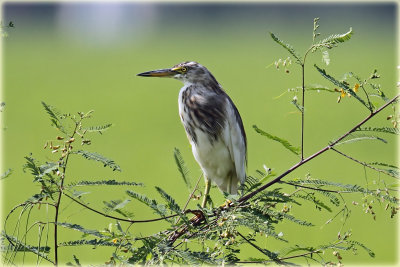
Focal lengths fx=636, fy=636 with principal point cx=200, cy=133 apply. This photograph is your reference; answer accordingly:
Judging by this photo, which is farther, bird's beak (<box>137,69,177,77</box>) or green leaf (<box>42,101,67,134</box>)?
bird's beak (<box>137,69,177,77</box>)

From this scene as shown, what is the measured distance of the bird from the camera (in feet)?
8.60

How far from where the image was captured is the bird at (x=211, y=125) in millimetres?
2621

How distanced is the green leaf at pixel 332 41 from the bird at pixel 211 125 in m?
1.13

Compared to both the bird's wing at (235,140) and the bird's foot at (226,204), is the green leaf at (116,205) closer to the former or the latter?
the bird's foot at (226,204)

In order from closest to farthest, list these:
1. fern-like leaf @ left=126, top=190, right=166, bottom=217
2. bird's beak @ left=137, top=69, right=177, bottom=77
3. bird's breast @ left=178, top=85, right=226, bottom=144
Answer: fern-like leaf @ left=126, top=190, right=166, bottom=217, bird's beak @ left=137, top=69, right=177, bottom=77, bird's breast @ left=178, top=85, right=226, bottom=144

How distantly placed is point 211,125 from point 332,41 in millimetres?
1186

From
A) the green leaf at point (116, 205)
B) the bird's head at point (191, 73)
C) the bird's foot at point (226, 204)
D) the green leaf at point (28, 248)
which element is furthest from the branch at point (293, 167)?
the bird's head at point (191, 73)

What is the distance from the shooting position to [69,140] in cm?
141

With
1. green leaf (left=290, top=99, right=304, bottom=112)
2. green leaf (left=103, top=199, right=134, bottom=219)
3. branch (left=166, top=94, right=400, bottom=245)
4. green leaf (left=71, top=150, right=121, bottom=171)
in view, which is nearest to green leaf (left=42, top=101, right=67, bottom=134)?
green leaf (left=71, top=150, right=121, bottom=171)

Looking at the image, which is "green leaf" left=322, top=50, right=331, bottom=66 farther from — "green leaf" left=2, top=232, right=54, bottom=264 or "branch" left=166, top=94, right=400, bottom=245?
"green leaf" left=2, top=232, right=54, bottom=264

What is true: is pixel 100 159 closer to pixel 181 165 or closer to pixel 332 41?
pixel 181 165

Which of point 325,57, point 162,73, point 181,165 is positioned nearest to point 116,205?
point 181,165

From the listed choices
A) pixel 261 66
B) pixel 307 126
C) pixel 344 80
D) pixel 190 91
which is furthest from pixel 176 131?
pixel 344 80

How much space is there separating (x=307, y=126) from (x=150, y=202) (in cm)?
1197
